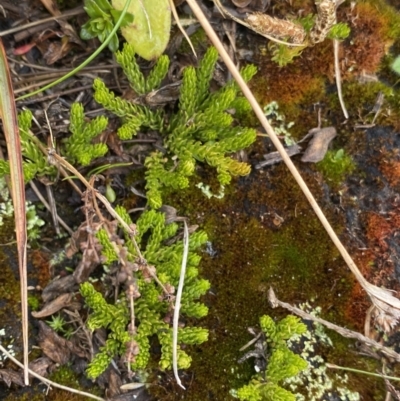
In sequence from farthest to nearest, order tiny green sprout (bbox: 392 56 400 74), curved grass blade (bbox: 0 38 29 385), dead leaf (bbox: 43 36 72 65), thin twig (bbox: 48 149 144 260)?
tiny green sprout (bbox: 392 56 400 74), dead leaf (bbox: 43 36 72 65), thin twig (bbox: 48 149 144 260), curved grass blade (bbox: 0 38 29 385)

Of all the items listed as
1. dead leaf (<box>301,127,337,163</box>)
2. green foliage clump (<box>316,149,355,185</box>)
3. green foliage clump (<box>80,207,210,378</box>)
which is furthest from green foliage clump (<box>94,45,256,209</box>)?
green foliage clump (<box>316,149,355,185</box>)

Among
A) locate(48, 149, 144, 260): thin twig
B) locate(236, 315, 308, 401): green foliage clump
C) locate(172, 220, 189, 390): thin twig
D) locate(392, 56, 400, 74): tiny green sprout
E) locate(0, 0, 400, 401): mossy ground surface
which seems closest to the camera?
locate(48, 149, 144, 260): thin twig

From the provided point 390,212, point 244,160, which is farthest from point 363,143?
point 244,160

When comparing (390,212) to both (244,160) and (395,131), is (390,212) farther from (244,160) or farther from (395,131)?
(244,160)

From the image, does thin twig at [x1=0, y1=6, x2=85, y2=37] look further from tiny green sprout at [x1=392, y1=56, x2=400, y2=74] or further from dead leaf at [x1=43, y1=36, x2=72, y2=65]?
tiny green sprout at [x1=392, y1=56, x2=400, y2=74]

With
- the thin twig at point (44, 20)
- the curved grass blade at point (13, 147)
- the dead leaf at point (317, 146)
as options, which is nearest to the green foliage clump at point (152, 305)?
the curved grass blade at point (13, 147)

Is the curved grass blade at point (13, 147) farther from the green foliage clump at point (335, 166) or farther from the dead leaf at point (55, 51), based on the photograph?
the green foliage clump at point (335, 166)

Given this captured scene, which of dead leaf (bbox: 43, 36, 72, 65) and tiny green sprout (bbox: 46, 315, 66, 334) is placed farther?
dead leaf (bbox: 43, 36, 72, 65)
